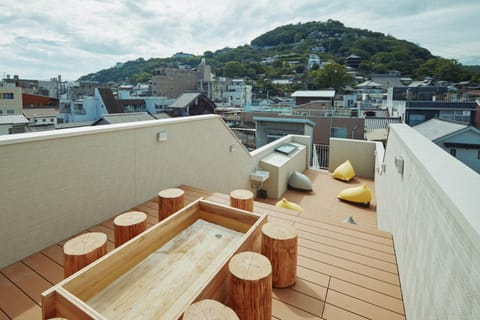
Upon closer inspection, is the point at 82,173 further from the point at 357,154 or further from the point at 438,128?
the point at 438,128

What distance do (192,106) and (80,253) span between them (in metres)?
29.9

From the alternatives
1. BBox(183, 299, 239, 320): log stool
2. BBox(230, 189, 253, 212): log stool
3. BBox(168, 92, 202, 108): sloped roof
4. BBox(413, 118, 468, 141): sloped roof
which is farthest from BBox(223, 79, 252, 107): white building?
BBox(183, 299, 239, 320): log stool

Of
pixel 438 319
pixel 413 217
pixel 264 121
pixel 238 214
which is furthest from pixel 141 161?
pixel 264 121

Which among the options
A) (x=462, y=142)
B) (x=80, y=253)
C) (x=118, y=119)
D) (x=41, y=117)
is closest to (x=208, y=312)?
(x=80, y=253)

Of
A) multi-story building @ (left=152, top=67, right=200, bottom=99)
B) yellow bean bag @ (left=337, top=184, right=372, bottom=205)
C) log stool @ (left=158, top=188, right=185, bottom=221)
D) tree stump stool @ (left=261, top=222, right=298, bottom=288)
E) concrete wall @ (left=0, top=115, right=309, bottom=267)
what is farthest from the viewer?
multi-story building @ (left=152, top=67, right=200, bottom=99)

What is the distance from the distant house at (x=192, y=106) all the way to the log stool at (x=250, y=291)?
3002 centimetres

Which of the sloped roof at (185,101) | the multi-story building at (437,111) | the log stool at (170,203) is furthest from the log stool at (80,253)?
the sloped roof at (185,101)

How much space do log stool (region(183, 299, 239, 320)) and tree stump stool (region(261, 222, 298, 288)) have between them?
72 cm

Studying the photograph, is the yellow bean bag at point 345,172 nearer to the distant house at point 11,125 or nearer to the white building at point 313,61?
the distant house at point 11,125

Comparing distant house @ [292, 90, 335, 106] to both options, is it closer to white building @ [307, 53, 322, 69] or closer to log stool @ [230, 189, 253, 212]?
log stool @ [230, 189, 253, 212]

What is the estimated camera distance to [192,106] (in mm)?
30422

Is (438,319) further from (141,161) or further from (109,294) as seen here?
(141,161)

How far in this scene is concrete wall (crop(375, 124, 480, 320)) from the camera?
84cm

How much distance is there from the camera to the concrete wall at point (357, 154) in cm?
822
